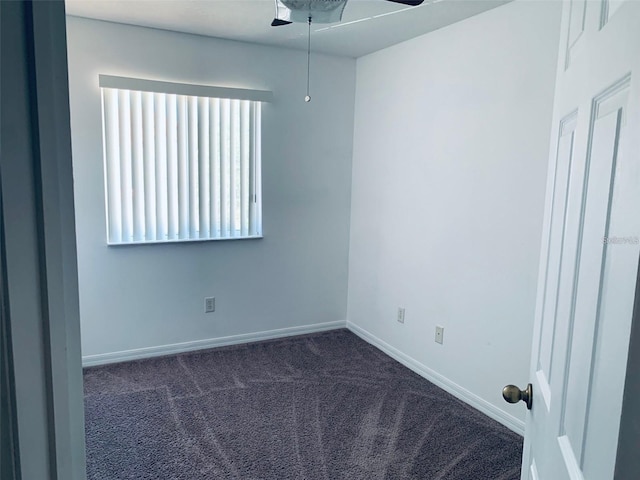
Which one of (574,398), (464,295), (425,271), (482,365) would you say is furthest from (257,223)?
(574,398)

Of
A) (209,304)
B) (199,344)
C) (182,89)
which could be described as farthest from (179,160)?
(199,344)

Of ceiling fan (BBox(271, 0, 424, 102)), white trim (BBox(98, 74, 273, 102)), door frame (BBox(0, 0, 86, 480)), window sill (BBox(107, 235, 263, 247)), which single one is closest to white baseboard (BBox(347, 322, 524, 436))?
window sill (BBox(107, 235, 263, 247))

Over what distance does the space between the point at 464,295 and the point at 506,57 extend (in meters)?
1.43

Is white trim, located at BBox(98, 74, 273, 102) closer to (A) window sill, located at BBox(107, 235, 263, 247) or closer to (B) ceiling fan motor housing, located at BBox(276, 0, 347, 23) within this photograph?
(A) window sill, located at BBox(107, 235, 263, 247)

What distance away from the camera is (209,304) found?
3729 millimetres

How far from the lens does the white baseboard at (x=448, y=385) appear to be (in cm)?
272

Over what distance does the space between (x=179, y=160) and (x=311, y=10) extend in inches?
72.9

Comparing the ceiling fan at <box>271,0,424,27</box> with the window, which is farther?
the window

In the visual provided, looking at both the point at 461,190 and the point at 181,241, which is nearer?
the point at 461,190

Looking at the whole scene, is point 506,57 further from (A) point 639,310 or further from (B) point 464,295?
(A) point 639,310

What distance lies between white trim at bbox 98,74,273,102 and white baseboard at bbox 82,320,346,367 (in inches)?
74.5

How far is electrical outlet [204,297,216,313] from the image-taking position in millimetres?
3717

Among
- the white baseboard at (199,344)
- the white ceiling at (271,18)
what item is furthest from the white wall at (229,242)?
the white ceiling at (271,18)

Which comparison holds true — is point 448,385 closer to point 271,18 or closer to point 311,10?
point 311,10
